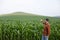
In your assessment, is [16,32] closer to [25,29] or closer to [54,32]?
[25,29]

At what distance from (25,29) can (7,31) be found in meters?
1.08

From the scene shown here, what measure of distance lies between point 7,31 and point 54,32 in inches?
111

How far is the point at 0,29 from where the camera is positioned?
46.4ft

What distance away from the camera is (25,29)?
14.3 meters

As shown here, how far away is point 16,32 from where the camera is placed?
Result: 14.1 meters

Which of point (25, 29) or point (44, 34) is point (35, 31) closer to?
point (25, 29)

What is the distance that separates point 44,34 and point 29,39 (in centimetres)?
291

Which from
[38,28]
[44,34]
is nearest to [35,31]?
[38,28]

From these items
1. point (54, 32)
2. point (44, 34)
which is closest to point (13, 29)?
point (54, 32)

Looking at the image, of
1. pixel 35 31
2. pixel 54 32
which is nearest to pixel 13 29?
pixel 35 31

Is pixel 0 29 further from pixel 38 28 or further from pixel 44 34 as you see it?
pixel 44 34

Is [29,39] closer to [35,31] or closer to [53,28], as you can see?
[35,31]

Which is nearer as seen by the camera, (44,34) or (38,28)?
(44,34)

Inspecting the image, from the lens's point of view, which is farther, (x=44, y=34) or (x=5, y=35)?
(x=5, y=35)
